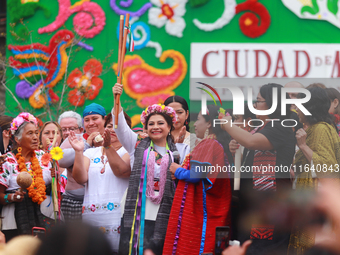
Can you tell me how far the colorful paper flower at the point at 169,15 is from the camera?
9023mm

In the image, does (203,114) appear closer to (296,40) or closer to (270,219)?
(270,219)

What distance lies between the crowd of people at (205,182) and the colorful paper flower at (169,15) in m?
5.65

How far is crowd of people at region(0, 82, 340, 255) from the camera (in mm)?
3047

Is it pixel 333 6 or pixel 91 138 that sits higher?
pixel 333 6

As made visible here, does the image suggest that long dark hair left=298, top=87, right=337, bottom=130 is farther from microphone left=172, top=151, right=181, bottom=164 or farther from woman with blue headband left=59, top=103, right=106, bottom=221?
woman with blue headband left=59, top=103, right=106, bottom=221

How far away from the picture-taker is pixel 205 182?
3.25 m

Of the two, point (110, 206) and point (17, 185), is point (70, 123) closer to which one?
point (17, 185)

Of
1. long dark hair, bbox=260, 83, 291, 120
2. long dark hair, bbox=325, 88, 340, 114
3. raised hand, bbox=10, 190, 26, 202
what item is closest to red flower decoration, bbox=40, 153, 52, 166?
raised hand, bbox=10, 190, 26, 202

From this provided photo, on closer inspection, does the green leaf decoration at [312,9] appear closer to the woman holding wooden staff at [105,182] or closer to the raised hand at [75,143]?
the woman holding wooden staff at [105,182]

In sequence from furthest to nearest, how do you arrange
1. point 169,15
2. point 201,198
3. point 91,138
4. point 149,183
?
point 169,15, point 91,138, point 149,183, point 201,198

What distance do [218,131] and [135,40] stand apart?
20.2ft

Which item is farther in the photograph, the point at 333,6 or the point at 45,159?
the point at 333,6

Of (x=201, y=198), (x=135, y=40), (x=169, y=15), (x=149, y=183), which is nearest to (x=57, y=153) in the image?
(x=149, y=183)

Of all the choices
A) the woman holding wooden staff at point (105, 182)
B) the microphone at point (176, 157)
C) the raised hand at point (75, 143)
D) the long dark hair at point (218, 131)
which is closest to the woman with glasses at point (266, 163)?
the long dark hair at point (218, 131)
